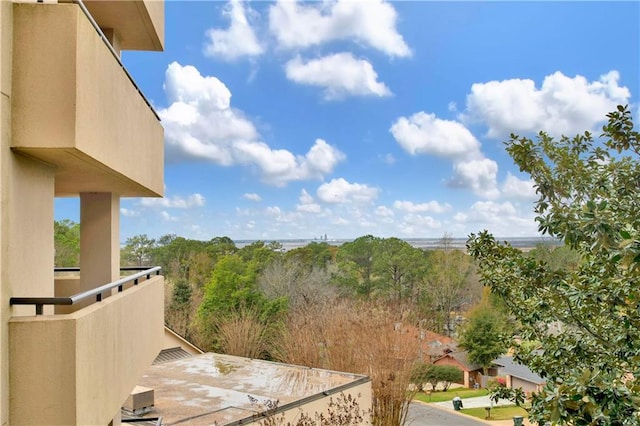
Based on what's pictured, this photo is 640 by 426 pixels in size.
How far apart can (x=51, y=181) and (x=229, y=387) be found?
8.00 m

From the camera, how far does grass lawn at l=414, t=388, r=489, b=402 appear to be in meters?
23.5

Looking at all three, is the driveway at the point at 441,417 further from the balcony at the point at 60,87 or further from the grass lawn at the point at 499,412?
the balcony at the point at 60,87

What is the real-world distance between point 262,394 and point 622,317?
7.25 metres

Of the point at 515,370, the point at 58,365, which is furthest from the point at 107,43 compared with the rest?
the point at 515,370

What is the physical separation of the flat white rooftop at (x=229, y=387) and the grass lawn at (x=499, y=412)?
10.3m

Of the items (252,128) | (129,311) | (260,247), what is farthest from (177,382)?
(252,128)

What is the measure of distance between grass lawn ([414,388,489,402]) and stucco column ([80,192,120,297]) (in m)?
20.5

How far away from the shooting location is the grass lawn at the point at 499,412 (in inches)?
739

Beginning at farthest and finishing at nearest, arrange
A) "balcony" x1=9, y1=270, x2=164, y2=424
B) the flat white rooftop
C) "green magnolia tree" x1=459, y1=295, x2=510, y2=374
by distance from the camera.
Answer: "green magnolia tree" x1=459, y1=295, x2=510, y2=374, the flat white rooftop, "balcony" x1=9, y1=270, x2=164, y2=424

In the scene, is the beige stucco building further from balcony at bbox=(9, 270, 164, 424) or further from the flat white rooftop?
the flat white rooftop

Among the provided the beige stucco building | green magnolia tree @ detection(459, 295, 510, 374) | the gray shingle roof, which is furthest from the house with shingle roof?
the beige stucco building

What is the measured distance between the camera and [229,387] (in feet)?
34.2

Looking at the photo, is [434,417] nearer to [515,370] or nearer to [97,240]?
[515,370]

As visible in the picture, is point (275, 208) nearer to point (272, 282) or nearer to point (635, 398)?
point (272, 282)
